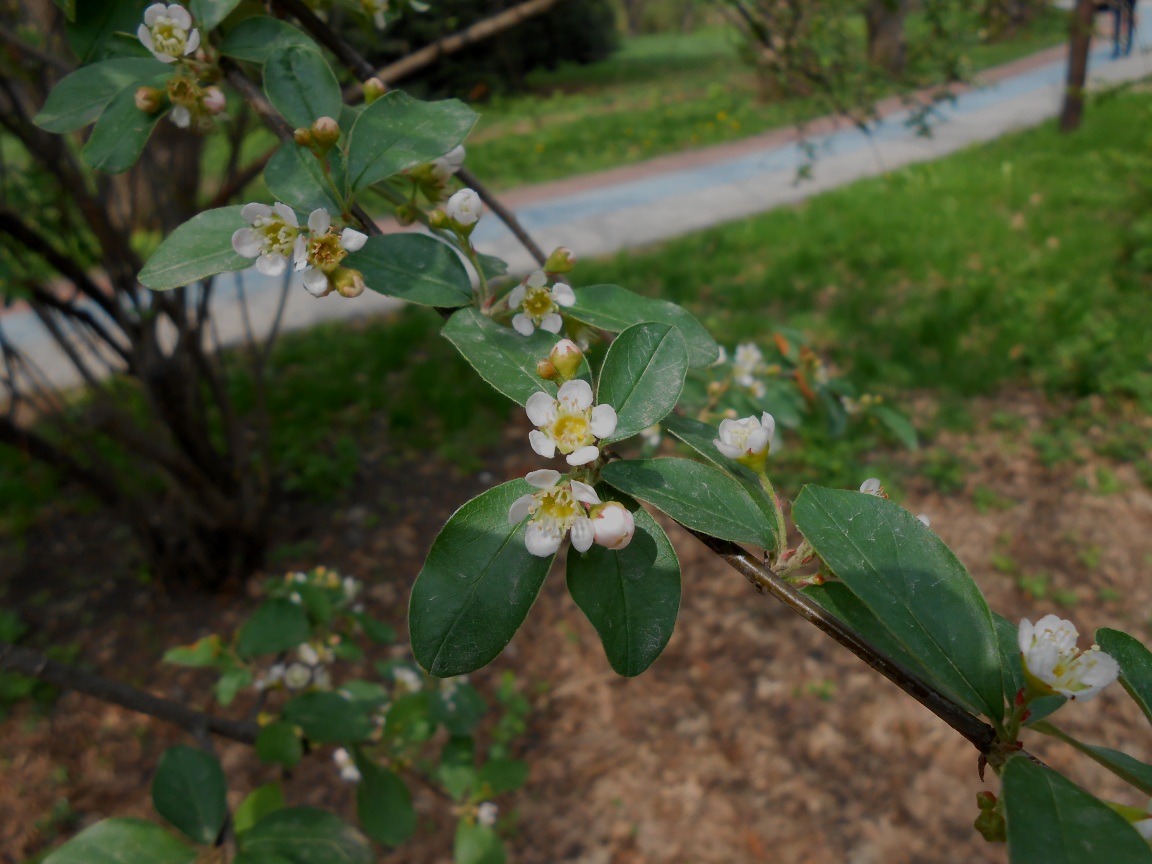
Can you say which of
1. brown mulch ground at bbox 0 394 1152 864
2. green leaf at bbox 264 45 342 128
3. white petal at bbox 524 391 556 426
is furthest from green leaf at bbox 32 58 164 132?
brown mulch ground at bbox 0 394 1152 864

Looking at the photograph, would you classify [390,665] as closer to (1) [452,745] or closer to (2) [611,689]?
(1) [452,745]

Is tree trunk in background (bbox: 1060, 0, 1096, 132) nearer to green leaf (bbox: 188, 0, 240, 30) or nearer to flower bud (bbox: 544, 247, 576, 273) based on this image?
flower bud (bbox: 544, 247, 576, 273)

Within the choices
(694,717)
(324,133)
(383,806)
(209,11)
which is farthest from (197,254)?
(694,717)

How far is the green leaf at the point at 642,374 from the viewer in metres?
0.60

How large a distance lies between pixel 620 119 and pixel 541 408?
8.88 metres

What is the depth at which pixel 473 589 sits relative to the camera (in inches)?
22.2

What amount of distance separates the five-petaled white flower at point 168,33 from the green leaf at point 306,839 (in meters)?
0.84

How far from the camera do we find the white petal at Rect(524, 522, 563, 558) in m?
0.55

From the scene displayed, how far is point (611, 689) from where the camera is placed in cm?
243

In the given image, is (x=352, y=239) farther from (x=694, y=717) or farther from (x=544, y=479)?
(x=694, y=717)

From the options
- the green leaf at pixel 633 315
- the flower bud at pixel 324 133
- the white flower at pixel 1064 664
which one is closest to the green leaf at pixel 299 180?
the flower bud at pixel 324 133

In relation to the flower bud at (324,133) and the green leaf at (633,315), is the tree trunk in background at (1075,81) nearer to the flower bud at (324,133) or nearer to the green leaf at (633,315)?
the green leaf at (633,315)

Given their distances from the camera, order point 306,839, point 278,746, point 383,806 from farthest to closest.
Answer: point 383,806 < point 278,746 < point 306,839

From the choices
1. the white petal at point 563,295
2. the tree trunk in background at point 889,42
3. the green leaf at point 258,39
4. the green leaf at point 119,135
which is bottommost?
the tree trunk in background at point 889,42
